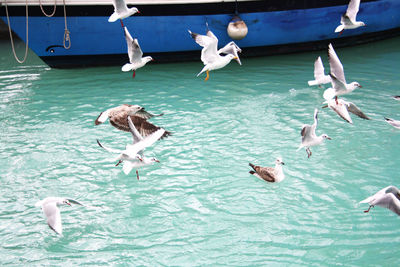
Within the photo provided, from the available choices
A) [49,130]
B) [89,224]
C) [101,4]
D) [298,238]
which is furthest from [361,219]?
[101,4]

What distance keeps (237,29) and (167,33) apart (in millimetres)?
1676

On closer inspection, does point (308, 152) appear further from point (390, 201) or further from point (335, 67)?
point (390, 201)

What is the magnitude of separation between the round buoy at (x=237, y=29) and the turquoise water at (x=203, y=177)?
1.32 m

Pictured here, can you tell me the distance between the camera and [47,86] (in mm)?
9812

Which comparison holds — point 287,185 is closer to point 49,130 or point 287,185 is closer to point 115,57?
point 49,130

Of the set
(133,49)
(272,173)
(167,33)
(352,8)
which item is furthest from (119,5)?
(352,8)

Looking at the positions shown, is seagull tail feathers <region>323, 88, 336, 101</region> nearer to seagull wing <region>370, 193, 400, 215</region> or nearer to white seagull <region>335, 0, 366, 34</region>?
seagull wing <region>370, 193, 400, 215</region>

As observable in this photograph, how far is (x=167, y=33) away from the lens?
11094 millimetres

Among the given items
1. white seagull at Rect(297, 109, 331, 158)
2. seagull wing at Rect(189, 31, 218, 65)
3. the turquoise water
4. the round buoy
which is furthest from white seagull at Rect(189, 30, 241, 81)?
the round buoy

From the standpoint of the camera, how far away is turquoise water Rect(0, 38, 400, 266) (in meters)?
4.54

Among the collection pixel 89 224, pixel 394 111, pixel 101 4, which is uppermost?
pixel 101 4

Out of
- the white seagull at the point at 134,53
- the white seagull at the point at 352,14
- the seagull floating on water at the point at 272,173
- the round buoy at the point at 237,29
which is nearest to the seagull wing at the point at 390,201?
the seagull floating on water at the point at 272,173

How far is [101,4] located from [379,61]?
652 cm

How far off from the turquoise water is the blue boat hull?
1.31 meters
